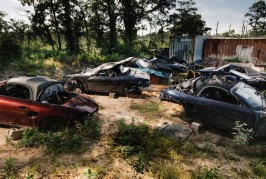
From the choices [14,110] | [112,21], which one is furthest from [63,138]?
[112,21]

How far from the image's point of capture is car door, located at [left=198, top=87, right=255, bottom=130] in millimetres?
5809

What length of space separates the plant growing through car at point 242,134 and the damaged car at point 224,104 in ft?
0.43

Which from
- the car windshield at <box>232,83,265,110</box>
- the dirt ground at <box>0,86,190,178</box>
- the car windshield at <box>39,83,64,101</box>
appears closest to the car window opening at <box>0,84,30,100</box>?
the car windshield at <box>39,83,64,101</box>

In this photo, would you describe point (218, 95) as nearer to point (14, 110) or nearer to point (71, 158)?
point (71, 158)

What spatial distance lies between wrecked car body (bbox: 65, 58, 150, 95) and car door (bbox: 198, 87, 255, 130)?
150 inches

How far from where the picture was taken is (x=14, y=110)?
595cm

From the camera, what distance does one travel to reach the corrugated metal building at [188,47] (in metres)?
21.0

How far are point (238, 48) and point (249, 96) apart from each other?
51.5 feet

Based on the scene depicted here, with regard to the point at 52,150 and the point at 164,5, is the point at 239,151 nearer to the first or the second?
the point at 52,150

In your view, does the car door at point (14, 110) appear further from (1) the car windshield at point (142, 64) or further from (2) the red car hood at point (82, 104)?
(1) the car windshield at point (142, 64)

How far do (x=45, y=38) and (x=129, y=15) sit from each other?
9.89 m

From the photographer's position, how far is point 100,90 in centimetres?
1060

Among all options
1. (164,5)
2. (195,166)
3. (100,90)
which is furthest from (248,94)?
(164,5)

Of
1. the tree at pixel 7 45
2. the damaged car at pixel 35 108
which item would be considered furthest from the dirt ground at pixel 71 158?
the tree at pixel 7 45
